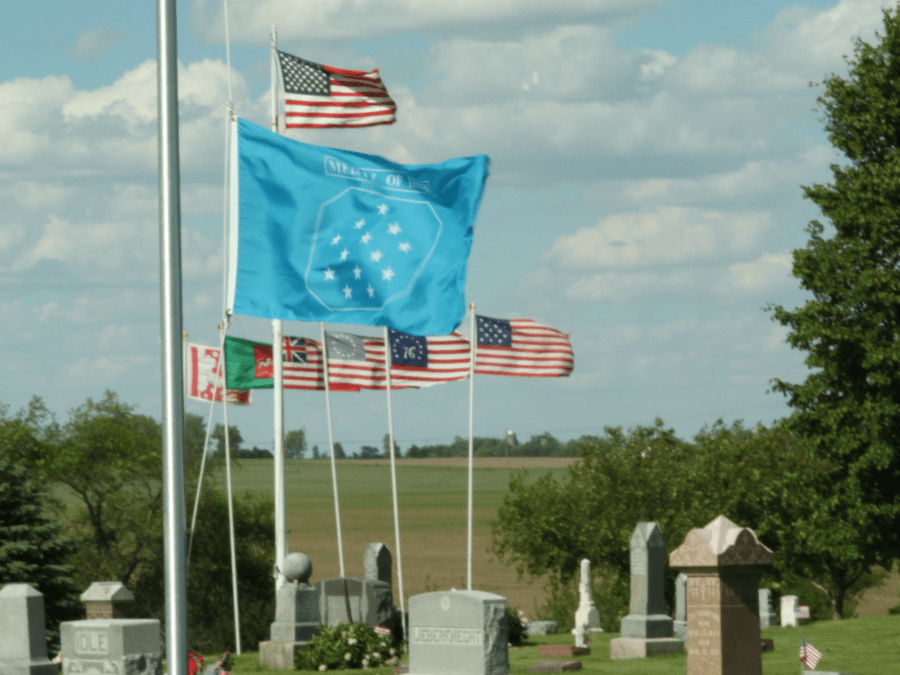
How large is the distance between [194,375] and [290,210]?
39.0 feet

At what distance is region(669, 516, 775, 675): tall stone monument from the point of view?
12.8m

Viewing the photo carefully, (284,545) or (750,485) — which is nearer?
(284,545)

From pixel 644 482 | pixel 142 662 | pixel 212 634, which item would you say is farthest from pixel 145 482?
pixel 142 662

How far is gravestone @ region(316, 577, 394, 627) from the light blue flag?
775 cm

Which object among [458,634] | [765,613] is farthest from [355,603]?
[765,613]

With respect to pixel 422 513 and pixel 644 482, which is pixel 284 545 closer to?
pixel 644 482

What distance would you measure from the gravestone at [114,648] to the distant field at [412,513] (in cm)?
5110

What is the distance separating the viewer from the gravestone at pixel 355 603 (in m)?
23.1

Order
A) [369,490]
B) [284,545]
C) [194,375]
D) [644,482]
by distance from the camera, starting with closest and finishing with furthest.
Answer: [284,545] → [194,375] → [644,482] → [369,490]

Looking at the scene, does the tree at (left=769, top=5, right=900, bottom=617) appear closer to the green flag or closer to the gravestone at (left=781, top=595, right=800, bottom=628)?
the gravestone at (left=781, top=595, right=800, bottom=628)

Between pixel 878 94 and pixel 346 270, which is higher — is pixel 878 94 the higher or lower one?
the higher one

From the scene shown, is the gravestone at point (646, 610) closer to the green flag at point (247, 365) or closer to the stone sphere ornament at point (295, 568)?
the stone sphere ornament at point (295, 568)

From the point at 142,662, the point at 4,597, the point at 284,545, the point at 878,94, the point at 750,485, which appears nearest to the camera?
the point at 142,662

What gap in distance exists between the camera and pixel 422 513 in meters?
97.8
